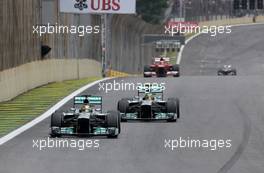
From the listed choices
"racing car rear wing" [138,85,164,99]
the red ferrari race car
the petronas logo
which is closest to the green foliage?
the petronas logo

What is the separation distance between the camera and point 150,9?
133 meters

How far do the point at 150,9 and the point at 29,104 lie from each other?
107 m

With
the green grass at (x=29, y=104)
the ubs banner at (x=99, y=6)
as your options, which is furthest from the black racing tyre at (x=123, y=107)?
the ubs banner at (x=99, y=6)

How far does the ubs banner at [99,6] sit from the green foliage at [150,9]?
3029 inches

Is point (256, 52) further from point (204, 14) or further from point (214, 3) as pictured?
point (214, 3)

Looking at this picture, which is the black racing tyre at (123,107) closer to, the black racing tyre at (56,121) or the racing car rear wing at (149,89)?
the racing car rear wing at (149,89)

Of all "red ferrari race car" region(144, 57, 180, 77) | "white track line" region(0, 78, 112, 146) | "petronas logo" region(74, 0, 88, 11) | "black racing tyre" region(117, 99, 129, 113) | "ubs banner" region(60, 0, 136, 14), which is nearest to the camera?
"white track line" region(0, 78, 112, 146)

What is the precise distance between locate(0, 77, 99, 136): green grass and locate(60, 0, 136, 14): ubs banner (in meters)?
14.1

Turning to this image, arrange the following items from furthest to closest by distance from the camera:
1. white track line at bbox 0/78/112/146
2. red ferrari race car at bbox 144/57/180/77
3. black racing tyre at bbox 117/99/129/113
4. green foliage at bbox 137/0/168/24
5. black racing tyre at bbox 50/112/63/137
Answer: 1. green foliage at bbox 137/0/168/24
2. red ferrari race car at bbox 144/57/180/77
3. black racing tyre at bbox 117/99/129/113
4. white track line at bbox 0/78/112/146
5. black racing tyre at bbox 50/112/63/137

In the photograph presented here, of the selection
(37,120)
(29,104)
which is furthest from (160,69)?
(37,120)

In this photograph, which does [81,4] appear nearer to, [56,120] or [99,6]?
[99,6]

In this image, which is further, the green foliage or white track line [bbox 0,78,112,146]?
the green foliage

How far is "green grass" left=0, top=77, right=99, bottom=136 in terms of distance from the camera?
74.1ft

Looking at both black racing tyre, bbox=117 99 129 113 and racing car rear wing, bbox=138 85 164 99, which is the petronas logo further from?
black racing tyre, bbox=117 99 129 113
